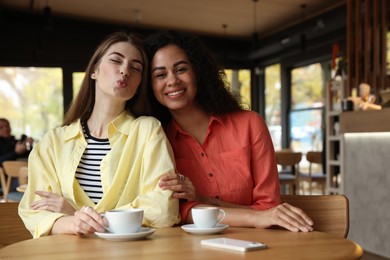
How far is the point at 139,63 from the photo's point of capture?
5.73ft

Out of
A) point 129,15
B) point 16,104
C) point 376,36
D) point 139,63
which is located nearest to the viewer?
point 139,63

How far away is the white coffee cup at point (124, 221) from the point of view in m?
1.25

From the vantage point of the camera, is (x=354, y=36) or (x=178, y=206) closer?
(x=178, y=206)

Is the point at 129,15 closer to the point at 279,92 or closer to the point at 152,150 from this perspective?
the point at 279,92

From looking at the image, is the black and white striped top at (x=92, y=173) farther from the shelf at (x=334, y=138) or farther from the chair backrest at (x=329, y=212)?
the shelf at (x=334, y=138)

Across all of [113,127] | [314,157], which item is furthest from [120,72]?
[314,157]

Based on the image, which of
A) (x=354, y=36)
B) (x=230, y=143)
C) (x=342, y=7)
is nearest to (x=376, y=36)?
A: (x=354, y=36)

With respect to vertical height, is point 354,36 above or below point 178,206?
above

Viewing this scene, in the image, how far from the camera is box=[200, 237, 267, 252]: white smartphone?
3.71 ft

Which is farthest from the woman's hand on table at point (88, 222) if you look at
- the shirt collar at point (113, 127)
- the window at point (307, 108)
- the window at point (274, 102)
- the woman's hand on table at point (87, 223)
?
the window at point (274, 102)

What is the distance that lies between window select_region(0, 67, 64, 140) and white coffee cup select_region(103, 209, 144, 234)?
28.0 ft

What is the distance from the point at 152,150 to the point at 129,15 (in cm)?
779

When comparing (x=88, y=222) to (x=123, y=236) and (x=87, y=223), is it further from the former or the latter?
(x=123, y=236)

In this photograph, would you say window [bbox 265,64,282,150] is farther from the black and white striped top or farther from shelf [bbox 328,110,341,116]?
the black and white striped top
